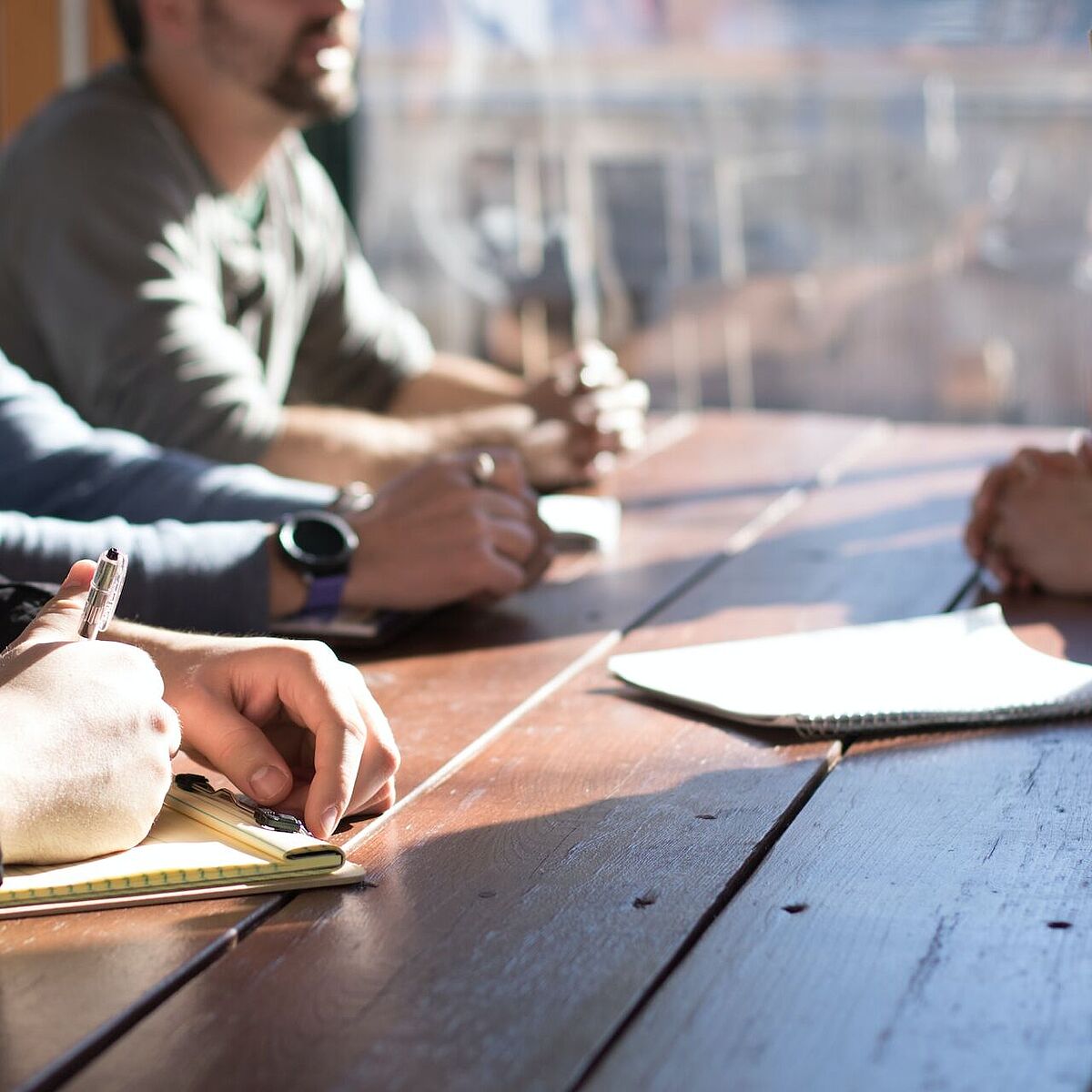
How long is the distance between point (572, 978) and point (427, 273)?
3.94m

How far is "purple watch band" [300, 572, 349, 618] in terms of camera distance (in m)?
1.26

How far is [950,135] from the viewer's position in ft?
12.5

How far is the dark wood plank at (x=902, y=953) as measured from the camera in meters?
0.56

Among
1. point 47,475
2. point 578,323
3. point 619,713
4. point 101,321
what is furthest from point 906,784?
point 578,323

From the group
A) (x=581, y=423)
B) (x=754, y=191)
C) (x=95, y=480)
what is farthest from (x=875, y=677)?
(x=754, y=191)

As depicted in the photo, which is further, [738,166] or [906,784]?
[738,166]

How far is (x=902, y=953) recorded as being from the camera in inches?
25.4

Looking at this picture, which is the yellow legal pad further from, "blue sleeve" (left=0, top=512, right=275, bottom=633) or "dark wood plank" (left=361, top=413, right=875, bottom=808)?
"blue sleeve" (left=0, top=512, right=275, bottom=633)

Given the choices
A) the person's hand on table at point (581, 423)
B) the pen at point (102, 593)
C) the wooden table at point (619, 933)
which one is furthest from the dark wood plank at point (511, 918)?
the person's hand on table at point (581, 423)

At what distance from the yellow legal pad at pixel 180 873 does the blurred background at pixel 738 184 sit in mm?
3257

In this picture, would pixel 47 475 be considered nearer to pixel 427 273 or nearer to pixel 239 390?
pixel 239 390

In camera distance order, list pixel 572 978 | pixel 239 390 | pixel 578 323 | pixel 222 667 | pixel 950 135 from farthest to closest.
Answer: pixel 578 323
pixel 950 135
pixel 239 390
pixel 222 667
pixel 572 978

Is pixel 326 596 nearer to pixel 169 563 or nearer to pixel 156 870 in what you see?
pixel 169 563

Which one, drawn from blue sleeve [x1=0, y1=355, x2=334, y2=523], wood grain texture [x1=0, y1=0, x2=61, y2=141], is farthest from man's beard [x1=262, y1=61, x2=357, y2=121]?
wood grain texture [x1=0, y1=0, x2=61, y2=141]
